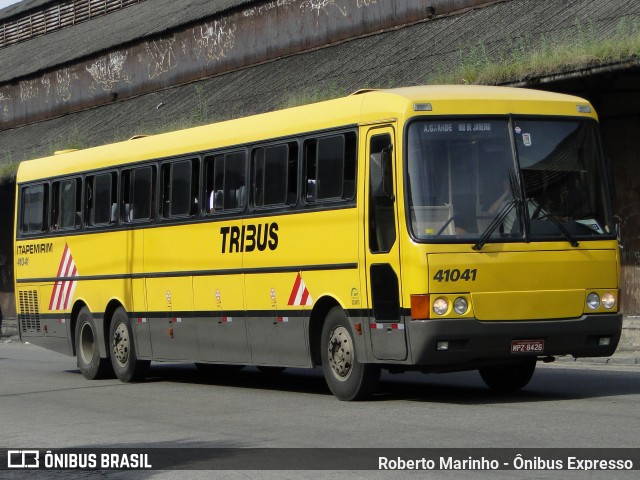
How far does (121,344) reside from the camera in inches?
797

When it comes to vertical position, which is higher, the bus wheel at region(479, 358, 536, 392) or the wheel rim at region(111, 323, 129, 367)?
the wheel rim at region(111, 323, 129, 367)

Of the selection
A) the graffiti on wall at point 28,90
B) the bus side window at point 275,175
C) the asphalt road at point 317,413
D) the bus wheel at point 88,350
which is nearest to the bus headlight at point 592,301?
the asphalt road at point 317,413

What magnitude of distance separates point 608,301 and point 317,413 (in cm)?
317

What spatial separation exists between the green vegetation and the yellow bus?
5.15m

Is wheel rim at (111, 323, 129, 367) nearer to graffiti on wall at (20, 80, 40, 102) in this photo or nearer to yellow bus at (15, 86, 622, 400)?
yellow bus at (15, 86, 622, 400)

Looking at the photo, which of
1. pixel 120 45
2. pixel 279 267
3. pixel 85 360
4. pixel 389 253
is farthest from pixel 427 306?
pixel 120 45

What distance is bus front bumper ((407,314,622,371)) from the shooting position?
13875 millimetres

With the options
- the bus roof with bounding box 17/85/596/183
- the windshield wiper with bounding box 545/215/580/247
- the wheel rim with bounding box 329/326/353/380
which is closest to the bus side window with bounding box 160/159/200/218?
the bus roof with bounding box 17/85/596/183

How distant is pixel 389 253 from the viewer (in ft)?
46.9

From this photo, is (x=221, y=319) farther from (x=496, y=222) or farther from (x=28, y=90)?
(x=28, y=90)

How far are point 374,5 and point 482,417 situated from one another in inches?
889

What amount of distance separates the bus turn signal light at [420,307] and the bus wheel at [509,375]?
7.19ft

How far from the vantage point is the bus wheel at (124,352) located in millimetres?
19984

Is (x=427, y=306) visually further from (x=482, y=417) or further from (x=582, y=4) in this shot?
(x=582, y=4)
